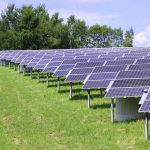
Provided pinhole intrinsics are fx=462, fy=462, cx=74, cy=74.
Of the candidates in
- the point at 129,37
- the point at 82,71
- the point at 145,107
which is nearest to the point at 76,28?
the point at 129,37

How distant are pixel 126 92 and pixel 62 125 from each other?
296 cm

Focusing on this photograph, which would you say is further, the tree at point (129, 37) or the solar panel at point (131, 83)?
the tree at point (129, 37)

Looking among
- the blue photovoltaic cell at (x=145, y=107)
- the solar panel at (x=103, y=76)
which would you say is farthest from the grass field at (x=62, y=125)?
the solar panel at (x=103, y=76)

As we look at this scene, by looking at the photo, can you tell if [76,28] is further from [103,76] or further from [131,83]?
[131,83]

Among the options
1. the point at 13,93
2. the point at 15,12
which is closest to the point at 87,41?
the point at 15,12

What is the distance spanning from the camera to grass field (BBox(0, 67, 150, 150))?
15.5 meters

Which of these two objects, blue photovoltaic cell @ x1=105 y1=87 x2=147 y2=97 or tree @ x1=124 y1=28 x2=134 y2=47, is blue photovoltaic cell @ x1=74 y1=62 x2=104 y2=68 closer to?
blue photovoltaic cell @ x1=105 y1=87 x2=147 y2=97

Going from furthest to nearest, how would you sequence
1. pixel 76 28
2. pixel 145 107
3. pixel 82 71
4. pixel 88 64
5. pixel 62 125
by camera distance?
pixel 76 28, pixel 88 64, pixel 82 71, pixel 62 125, pixel 145 107

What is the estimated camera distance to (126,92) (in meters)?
19.0

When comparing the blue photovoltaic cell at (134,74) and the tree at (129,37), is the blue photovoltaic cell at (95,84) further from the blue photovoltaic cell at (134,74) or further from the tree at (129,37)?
the tree at (129,37)

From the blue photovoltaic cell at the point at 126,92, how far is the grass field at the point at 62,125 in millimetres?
1137

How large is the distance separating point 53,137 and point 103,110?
578 centimetres

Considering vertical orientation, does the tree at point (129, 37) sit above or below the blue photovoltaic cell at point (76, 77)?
above

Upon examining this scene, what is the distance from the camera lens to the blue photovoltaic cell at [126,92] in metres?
18.7
